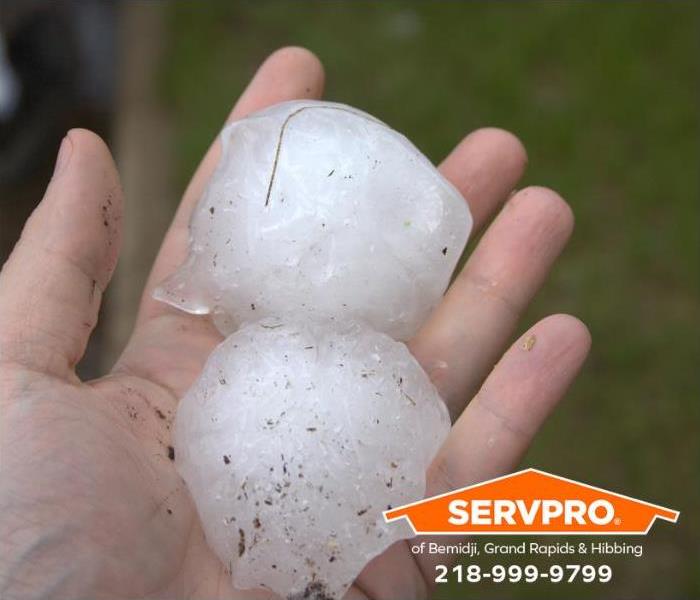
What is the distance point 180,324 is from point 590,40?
1.65 metres

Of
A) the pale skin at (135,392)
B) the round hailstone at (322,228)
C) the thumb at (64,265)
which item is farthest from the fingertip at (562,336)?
the thumb at (64,265)

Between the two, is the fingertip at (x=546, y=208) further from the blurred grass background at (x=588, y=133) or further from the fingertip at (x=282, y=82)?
the blurred grass background at (x=588, y=133)

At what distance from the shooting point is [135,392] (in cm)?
135

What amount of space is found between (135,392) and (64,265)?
0.23 metres

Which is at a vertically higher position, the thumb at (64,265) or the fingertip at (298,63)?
the fingertip at (298,63)

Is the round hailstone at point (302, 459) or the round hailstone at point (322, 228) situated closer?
the round hailstone at point (302, 459)

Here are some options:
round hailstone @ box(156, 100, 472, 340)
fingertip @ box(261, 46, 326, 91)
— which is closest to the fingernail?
round hailstone @ box(156, 100, 472, 340)

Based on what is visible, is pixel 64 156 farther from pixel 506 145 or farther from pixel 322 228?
pixel 506 145

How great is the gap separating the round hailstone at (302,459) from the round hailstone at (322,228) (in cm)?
12

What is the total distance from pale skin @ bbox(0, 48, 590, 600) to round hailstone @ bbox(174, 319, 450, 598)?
2.7 inches

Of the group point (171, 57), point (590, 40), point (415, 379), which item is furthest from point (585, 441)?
point (171, 57)

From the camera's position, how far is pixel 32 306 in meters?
1.22

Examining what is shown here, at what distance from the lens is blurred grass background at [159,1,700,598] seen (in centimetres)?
204

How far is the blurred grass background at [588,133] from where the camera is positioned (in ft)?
6.69
